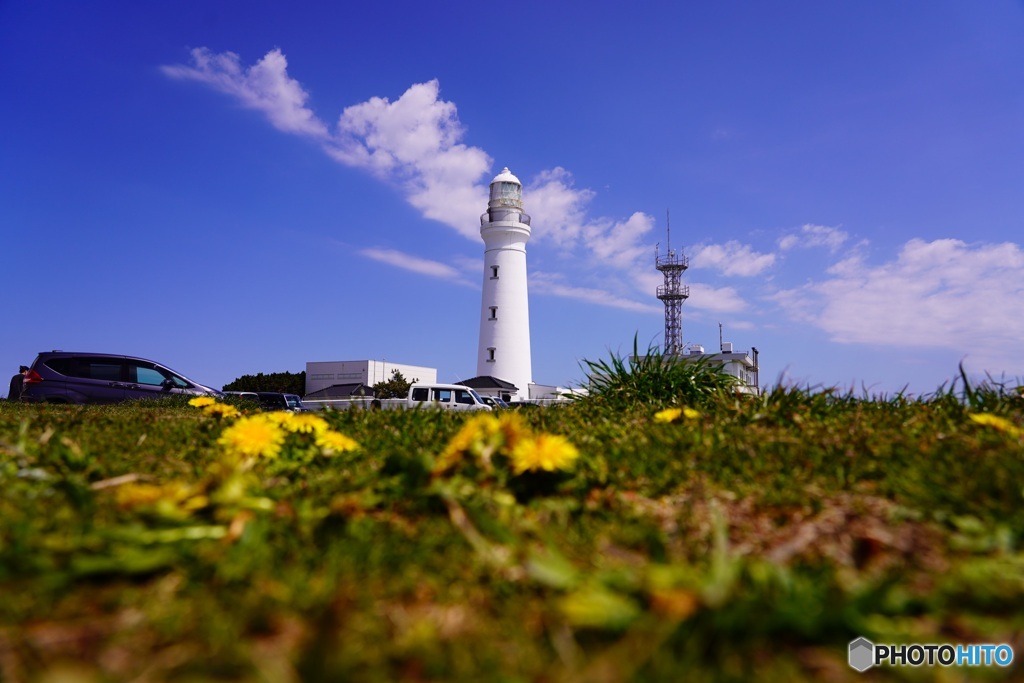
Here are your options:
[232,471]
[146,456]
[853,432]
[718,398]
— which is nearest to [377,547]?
[232,471]

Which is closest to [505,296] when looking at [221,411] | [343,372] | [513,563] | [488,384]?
[488,384]

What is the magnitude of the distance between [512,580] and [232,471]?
92 centimetres

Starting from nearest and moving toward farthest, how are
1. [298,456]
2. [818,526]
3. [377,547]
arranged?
1. [377,547]
2. [818,526]
3. [298,456]

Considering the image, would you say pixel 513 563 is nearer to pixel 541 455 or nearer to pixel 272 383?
pixel 541 455

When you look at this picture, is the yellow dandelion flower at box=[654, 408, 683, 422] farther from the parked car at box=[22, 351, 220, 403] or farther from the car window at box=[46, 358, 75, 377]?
the car window at box=[46, 358, 75, 377]

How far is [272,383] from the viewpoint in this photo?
177 ft

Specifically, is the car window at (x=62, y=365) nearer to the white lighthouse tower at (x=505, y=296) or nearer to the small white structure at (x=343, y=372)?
the white lighthouse tower at (x=505, y=296)

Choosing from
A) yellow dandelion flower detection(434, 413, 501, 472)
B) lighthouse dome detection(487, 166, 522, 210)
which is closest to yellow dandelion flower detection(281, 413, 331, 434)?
yellow dandelion flower detection(434, 413, 501, 472)

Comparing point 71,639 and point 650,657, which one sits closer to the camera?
point 650,657

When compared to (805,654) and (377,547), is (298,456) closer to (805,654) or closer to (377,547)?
(377,547)

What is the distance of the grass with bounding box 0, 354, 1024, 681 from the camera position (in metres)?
1.13

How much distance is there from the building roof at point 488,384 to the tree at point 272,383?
69.6 ft

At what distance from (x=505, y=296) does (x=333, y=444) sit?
3765 centimetres

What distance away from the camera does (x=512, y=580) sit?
1.48 metres
